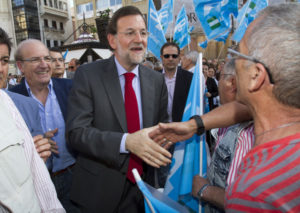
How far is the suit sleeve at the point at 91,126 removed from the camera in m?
1.52

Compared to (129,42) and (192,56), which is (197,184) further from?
(192,56)

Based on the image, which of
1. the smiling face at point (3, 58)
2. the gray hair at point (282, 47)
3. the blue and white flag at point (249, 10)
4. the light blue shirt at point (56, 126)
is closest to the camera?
the gray hair at point (282, 47)

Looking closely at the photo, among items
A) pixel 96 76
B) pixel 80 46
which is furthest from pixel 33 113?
pixel 80 46

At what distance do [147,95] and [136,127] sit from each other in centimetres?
29

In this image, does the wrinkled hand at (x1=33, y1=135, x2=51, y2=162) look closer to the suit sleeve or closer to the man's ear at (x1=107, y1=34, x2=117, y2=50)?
the suit sleeve

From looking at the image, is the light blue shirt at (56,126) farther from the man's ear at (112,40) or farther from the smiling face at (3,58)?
the man's ear at (112,40)

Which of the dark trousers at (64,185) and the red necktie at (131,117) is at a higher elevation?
the red necktie at (131,117)

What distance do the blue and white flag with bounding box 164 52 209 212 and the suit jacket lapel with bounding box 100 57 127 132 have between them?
495 millimetres

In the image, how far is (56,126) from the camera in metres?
2.37

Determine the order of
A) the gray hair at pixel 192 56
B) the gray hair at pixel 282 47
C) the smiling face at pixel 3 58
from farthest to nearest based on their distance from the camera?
the gray hair at pixel 192 56 < the smiling face at pixel 3 58 < the gray hair at pixel 282 47

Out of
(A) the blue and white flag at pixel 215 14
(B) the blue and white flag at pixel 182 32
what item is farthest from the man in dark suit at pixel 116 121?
(B) the blue and white flag at pixel 182 32

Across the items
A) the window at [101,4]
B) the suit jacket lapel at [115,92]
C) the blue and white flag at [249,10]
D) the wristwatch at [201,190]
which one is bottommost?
the wristwatch at [201,190]

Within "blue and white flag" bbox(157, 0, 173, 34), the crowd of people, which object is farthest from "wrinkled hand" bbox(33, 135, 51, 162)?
"blue and white flag" bbox(157, 0, 173, 34)

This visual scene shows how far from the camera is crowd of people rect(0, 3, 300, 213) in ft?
2.68
